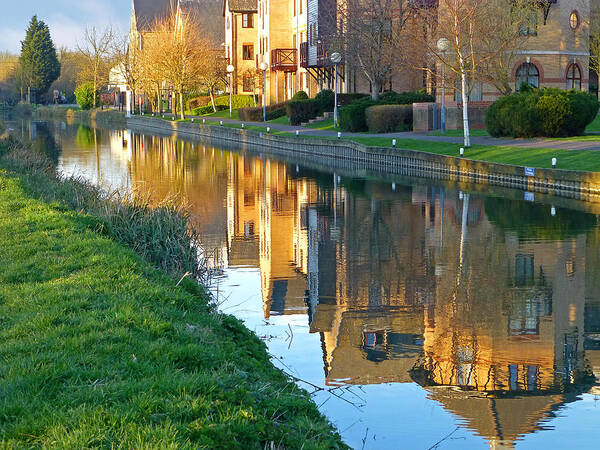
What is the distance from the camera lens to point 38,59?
128625mm

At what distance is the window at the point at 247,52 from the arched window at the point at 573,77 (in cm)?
4240

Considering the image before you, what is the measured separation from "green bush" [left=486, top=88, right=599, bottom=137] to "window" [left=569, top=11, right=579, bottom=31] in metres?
14.1

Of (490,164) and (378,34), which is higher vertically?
(378,34)

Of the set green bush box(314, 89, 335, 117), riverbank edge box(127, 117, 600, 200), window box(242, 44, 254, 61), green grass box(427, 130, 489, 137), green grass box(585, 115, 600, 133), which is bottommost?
riverbank edge box(127, 117, 600, 200)

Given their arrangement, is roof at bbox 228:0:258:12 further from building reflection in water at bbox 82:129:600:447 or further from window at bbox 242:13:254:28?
building reflection in water at bbox 82:129:600:447

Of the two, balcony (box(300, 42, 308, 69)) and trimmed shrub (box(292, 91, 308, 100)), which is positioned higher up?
balcony (box(300, 42, 308, 69))

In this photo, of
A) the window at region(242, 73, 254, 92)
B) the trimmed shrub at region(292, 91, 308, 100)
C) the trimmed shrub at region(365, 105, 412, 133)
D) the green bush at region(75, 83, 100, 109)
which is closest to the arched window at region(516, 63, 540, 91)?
the trimmed shrub at region(365, 105, 412, 133)

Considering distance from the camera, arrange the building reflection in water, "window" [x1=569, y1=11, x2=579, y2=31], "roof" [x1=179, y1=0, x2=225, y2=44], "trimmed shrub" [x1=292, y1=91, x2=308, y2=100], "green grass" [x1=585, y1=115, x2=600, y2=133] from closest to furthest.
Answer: the building reflection in water < "green grass" [x1=585, y1=115, x2=600, y2=133] < "window" [x1=569, y1=11, x2=579, y2=31] < "trimmed shrub" [x1=292, y1=91, x2=308, y2=100] < "roof" [x1=179, y1=0, x2=225, y2=44]

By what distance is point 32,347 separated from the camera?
7547 mm

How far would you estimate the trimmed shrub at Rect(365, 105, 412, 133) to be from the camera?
152 ft

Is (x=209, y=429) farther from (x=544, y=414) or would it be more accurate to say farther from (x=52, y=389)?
(x=544, y=414)

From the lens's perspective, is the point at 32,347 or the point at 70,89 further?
the point at 70,89

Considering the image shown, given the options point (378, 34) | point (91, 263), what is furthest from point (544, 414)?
point (378, 34)

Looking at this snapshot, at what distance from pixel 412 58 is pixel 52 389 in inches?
1608
